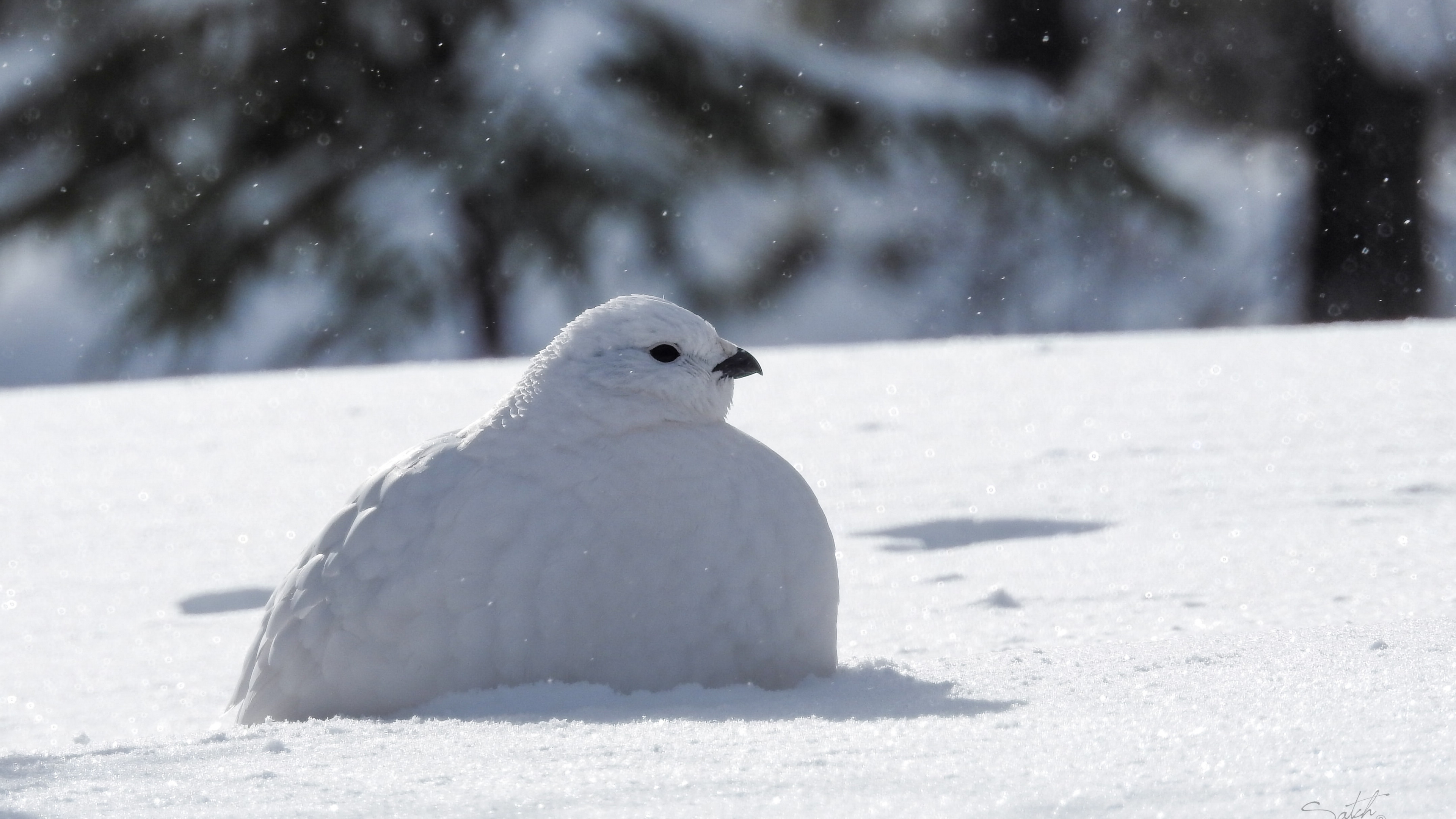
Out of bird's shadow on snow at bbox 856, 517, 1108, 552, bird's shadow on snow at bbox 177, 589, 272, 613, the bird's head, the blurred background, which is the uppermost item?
the blurred background

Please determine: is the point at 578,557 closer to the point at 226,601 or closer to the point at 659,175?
the point at 226,601

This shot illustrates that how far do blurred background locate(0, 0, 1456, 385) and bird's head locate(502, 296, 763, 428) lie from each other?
24.5 feet

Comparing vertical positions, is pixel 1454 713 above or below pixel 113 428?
below

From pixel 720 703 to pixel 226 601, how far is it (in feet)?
4.65

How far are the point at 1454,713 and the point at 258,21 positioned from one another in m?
10.7

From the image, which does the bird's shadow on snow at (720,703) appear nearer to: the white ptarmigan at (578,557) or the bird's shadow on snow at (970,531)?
the white ptarmigan at (578,557)

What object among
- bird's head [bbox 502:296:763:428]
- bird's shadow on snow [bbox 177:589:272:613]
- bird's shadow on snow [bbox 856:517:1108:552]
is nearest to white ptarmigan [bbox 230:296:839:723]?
bird's head [bbox 502:296:763:428]

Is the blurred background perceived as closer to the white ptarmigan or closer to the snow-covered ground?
the snow-covered ground

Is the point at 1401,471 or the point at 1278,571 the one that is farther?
the point at 1401,471

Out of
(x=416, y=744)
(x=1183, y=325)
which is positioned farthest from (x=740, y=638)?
(x=1183, y=325)

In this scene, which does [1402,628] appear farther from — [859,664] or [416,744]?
[416,744]

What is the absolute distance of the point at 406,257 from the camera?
32.6ft

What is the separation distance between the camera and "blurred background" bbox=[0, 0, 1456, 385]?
10.0m

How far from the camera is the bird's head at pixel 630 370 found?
6.77 ft
